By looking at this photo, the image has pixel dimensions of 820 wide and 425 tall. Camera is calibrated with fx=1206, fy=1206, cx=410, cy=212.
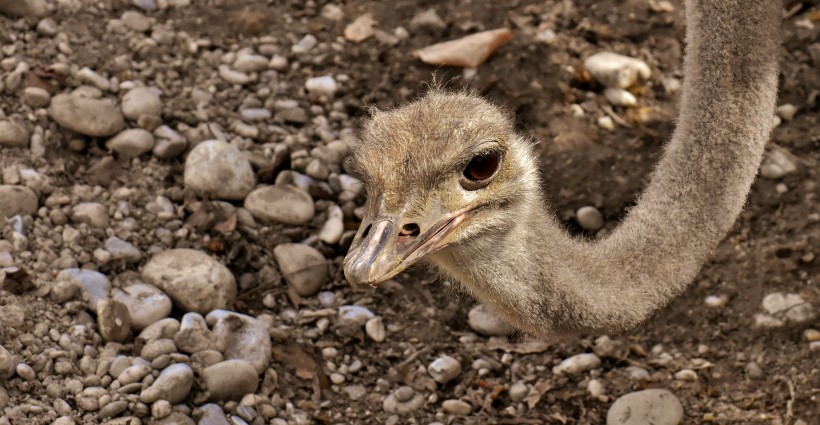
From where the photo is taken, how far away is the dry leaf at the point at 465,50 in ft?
14.8

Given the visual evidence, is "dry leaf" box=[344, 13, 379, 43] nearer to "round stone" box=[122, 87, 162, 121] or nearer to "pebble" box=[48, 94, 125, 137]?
"round stone" box=[122, 87, 162, 121]

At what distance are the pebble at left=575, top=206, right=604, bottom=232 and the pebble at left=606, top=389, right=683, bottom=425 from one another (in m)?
0.74

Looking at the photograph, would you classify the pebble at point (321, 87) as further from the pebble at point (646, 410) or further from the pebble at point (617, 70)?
the pebble at point (646, 410)

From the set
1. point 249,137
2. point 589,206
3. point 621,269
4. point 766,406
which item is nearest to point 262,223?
point 249,137

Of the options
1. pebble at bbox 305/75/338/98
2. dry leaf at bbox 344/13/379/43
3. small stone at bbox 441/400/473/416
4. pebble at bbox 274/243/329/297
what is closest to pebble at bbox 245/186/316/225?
pebble at bbox 274/243/329/297

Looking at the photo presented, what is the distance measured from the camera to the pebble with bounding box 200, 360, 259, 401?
3.27 meters

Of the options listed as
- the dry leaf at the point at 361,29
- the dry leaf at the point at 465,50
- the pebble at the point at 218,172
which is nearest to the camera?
the pebble at the point at 218,172

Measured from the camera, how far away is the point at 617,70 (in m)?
4.52

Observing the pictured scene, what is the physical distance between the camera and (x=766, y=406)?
3.48 meters

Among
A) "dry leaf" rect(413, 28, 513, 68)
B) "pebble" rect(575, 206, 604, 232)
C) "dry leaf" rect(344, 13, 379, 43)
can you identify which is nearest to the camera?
"pebble" rect(575, 206, 604, 232)

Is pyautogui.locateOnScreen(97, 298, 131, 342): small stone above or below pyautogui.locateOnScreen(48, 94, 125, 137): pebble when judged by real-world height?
→ below

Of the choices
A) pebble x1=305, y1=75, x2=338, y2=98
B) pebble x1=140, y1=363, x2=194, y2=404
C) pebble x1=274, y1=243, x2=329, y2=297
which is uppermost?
pebble x1=140, y1=363, x2=194, y2=404

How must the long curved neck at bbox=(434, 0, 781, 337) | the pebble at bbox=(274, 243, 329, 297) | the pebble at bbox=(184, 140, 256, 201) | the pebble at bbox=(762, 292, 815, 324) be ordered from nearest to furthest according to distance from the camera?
1. the long curved neck at bbox=(434, 0, 781, 337)
2. the pebble at bbox=(762, 292, 815, 324)
3. the pebble at bbox=(274, 243, 329, 297)
4. the pebble at bbox=(184, 140, 256, 201)

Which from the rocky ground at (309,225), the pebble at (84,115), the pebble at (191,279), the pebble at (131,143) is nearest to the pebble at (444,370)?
the rocky ground at (309,225)
